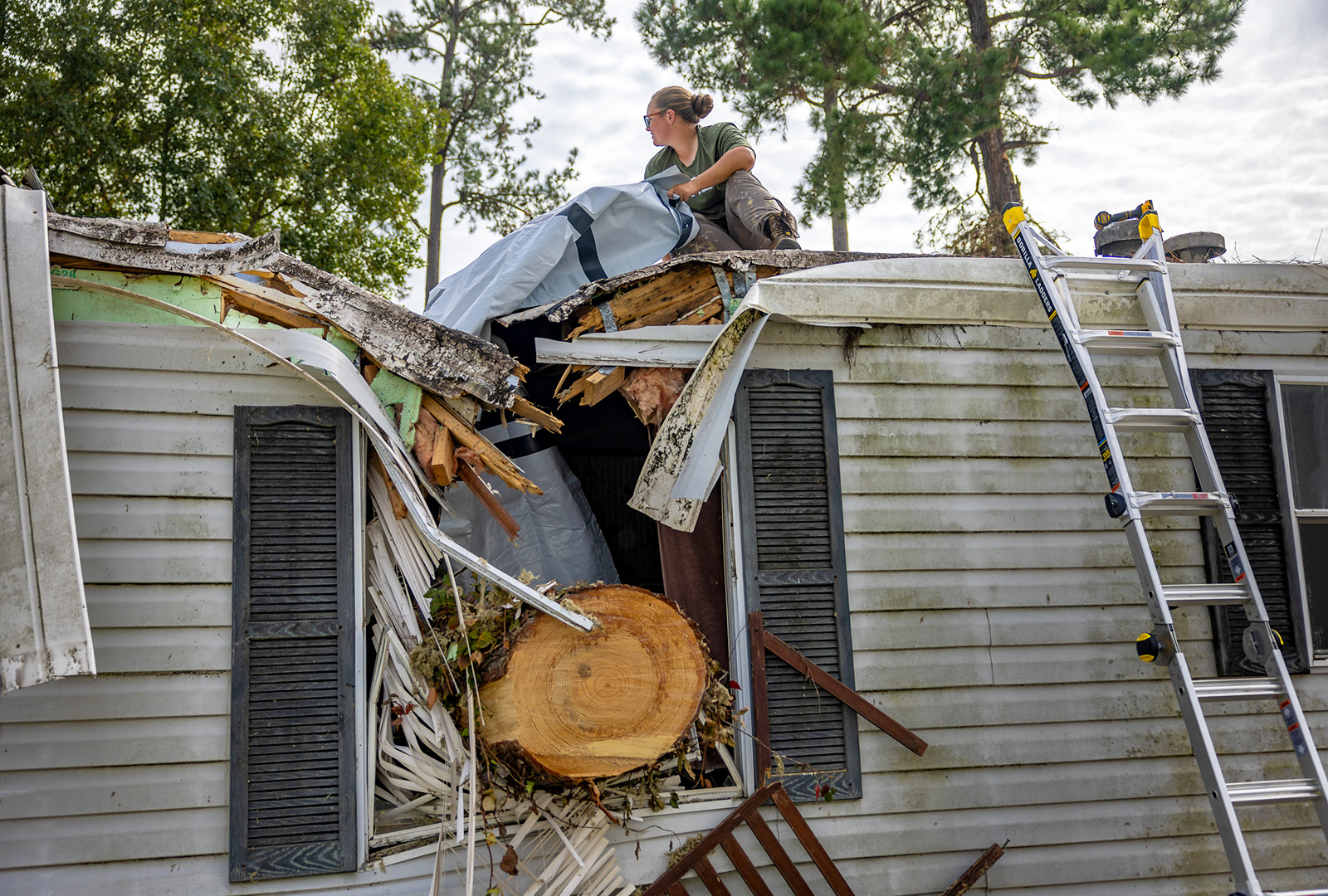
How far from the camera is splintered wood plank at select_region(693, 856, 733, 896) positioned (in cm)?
359

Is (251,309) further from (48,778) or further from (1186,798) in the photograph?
(1186,798)

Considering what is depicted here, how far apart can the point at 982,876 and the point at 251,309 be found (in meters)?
3.92

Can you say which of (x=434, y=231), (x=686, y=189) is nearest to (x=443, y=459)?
(x=686, y=189)

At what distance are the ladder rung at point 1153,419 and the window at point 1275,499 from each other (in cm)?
91

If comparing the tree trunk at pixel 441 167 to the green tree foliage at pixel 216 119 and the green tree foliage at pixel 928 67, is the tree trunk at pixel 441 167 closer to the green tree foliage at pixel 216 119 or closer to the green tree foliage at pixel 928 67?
the green tree foliage at pixel 216 119

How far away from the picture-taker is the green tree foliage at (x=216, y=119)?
12.5m

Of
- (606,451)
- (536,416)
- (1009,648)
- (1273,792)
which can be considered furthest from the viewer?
(606,451)

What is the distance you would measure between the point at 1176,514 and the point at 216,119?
44.5ft

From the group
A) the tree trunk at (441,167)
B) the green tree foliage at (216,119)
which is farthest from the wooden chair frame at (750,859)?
the tree trunk at (441,167)

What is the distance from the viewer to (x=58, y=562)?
279 centimetres

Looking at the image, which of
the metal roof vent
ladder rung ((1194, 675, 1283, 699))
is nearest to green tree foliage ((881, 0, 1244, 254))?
the metal roof vent

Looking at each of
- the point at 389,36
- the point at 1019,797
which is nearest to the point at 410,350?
the point at 1019,797

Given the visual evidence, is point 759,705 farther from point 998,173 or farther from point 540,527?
point 998,173

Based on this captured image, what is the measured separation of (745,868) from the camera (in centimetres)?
363
